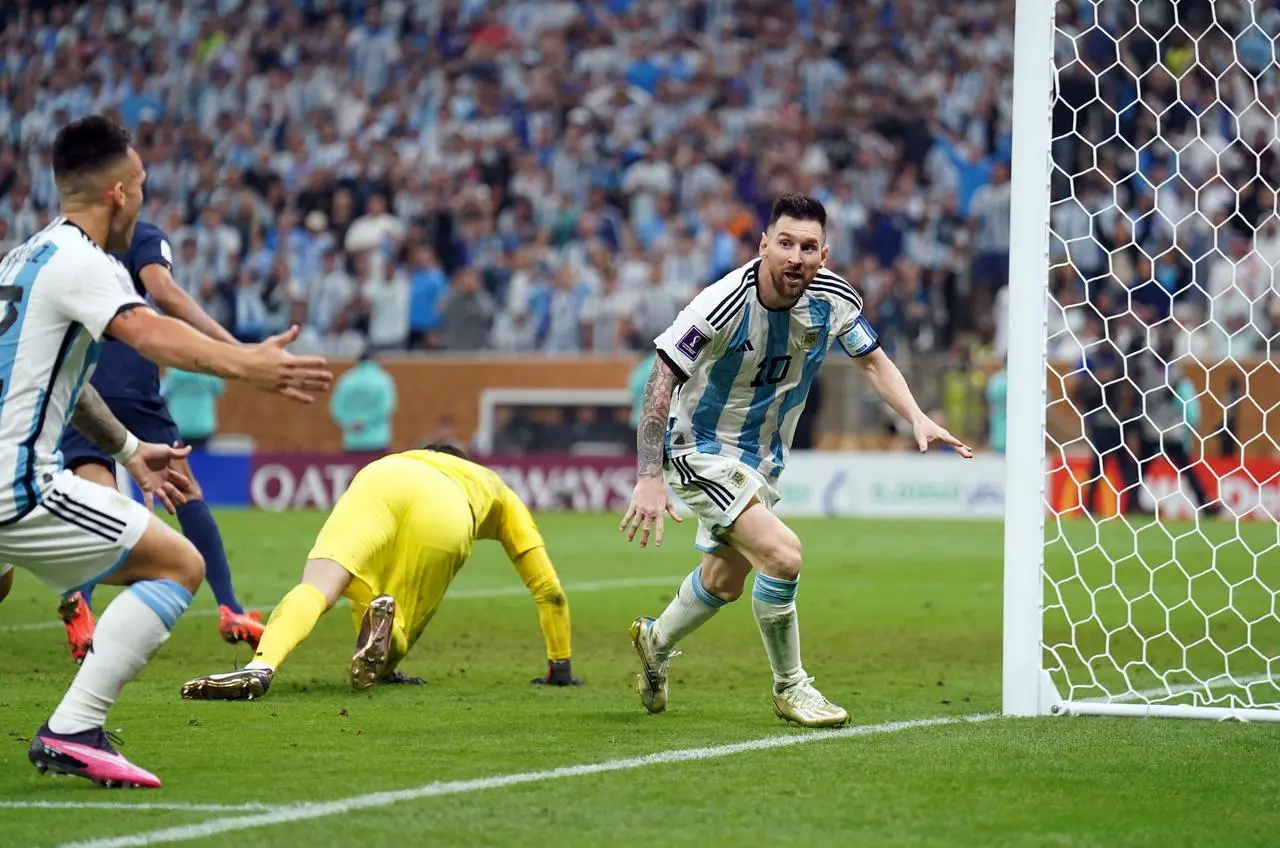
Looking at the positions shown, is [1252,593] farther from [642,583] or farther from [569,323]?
[569,323]

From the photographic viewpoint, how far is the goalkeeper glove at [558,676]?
8.39 meters

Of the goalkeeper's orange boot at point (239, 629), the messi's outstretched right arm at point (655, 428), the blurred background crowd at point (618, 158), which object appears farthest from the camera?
the blurred background crowd at point (618, 158)

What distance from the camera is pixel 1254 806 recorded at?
5.35 m

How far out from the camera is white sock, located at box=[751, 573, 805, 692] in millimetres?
7035

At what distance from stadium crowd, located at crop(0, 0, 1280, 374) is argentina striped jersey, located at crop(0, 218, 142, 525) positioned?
589 inches

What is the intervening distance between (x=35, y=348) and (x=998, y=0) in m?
22.7

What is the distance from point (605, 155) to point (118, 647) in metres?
20.8

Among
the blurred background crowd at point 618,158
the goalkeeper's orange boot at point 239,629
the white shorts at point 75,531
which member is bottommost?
the goalkeeper's orange boot at point 239,629

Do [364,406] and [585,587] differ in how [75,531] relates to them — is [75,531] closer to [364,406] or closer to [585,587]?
[585,587]

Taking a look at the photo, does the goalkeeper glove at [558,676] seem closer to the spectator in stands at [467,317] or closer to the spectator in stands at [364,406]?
the spectator in stands at [364,406]

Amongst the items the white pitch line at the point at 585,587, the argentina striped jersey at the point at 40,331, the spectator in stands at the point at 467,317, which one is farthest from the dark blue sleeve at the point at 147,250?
the spectator in stands at the point at 467,317

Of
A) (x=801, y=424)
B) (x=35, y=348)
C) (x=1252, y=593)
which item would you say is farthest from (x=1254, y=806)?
(x=801, y=424)

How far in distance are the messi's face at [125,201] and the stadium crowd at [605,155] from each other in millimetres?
14657

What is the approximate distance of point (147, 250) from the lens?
845cm
